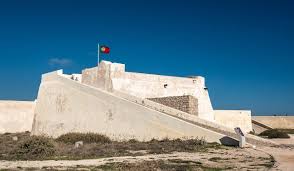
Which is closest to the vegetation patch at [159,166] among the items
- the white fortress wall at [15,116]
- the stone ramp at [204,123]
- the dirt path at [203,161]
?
the dirt path at [203,161]

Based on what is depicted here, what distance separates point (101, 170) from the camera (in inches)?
300

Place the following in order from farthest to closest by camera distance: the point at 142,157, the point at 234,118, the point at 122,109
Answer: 1. the point at 234,118
2. the point at 122,109
3. the point at 142,157

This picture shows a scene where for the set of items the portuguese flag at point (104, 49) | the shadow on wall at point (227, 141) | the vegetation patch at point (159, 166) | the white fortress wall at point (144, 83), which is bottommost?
the vegetation patch at point (159, 166)

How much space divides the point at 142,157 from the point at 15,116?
17927mm

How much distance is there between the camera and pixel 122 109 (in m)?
15.2

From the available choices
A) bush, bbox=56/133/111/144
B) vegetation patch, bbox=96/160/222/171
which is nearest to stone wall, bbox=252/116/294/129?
bush, bbox=56/133/111/144

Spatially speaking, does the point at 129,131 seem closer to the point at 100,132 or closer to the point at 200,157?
the point at 100,132

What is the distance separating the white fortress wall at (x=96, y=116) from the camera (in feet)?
44.1

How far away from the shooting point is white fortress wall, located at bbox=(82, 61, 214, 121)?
19.8m

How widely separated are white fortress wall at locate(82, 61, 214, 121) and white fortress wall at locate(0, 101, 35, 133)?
606 centimetres

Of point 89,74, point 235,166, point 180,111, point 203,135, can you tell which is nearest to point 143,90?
point 89,74

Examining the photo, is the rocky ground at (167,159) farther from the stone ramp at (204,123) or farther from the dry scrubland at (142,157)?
the stone ramp at (204,123)

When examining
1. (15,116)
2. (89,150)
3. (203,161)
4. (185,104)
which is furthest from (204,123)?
(15,116)

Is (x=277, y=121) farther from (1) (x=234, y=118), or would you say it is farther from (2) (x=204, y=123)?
(2) (x=204, y=123)
